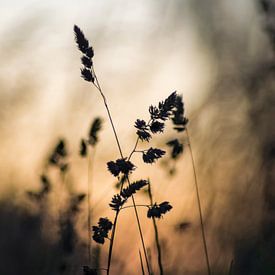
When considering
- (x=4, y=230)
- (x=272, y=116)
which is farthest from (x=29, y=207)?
(x=272, y=116)

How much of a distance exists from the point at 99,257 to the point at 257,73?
4.35 feet

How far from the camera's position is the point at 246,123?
3.17 metres

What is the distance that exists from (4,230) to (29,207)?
0.72 feet

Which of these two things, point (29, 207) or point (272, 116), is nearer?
point (272, 116)

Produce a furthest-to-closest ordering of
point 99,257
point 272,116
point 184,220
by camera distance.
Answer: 1. point 272,116
2. point 184,220
3. point 99,257

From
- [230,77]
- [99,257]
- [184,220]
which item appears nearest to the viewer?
[99,257]

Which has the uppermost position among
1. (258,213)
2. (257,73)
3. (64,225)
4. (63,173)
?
(257,73)

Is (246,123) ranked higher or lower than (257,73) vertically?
lower

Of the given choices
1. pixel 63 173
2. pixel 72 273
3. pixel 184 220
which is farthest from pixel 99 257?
pixel 63 173

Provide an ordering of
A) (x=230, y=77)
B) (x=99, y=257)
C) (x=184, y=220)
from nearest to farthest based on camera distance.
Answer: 1. (x=99, y=257)
2. (x=184, y=220)
3. (x=230, y=77)

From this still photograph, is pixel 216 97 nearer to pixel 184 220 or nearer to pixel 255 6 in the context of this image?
pixel 255 6

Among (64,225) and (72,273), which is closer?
(72,273)

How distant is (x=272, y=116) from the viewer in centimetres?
308

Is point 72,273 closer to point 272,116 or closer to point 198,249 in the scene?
point 198,249
